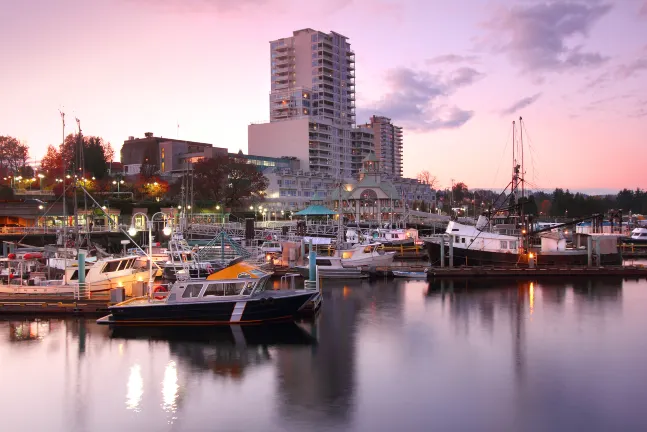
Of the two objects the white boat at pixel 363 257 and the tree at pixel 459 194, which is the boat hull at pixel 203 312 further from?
the tree at pixel 459 194

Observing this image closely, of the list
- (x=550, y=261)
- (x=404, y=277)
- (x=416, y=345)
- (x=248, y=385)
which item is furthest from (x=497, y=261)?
(x=248, y=385)

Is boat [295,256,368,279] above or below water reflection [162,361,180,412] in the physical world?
above

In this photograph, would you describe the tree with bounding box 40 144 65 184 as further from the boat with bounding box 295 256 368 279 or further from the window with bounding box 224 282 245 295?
the window with bounding box 224 282 245 295

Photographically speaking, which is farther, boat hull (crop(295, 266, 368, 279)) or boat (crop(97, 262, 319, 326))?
A: boat hull (crop(295, 266, 368, 279))

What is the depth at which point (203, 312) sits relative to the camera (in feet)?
83.8

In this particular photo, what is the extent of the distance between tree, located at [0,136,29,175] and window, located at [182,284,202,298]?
283ft

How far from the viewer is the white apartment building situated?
5133 inches

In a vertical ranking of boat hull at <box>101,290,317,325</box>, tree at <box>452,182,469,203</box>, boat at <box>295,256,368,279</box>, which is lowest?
boat hull at <box>101,290,317,325</box>

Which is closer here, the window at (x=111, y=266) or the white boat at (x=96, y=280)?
the white boat at (x=96, y=280)

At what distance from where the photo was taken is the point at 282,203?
100000mm

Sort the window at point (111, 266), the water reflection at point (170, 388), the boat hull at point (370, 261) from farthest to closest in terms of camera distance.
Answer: the boat hull at point (370, 261), the window at point (111, 266), the water reflection at point (170, 388)

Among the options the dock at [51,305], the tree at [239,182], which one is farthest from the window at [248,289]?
the tree at [239,182]

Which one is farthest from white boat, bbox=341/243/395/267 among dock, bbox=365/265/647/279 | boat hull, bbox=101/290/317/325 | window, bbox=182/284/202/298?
window, bbox=182/284/202/298

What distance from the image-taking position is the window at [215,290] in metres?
25.6
